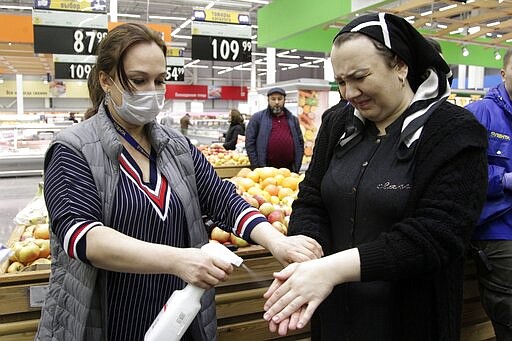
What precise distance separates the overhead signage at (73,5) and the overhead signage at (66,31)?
5cm

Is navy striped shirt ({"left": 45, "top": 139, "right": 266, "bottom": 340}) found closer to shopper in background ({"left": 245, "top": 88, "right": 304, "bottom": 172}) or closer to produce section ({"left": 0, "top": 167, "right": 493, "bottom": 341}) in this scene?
produce section ({"left": 0, "top": 167, "right": 493, "bottom": 341})

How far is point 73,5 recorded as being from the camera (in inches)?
239

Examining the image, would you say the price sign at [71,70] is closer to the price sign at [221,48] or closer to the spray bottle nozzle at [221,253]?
the price sign at [221,48]

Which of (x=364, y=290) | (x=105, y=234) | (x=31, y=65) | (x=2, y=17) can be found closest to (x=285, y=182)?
(x=364, y=290)

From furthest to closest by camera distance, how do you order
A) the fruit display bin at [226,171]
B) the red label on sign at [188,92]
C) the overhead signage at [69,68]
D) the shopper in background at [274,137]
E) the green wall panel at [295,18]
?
the red label on sign at [188,92]
the overhead signage at [69,68]
the green wall panel at [295,18]
the shopper in background at [274,137]
the fruit display bin at [226,171]

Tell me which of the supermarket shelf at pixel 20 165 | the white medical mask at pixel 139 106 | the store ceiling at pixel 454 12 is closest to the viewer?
the white medical mask at pixel 139 106

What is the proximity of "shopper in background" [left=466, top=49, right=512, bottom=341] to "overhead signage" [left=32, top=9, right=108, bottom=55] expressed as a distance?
5269mm

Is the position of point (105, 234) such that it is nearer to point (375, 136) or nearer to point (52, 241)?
point (52, 241)

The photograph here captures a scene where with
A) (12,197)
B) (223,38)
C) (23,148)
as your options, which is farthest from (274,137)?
(23,148)

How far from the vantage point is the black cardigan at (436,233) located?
3.88 ft

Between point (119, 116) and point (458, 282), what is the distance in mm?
1108

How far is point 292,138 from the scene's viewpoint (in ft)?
18.5

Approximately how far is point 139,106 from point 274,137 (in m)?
4.17

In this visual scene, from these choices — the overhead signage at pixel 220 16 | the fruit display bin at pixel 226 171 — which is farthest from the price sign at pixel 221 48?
the fruit display bin at pixel 226 171
